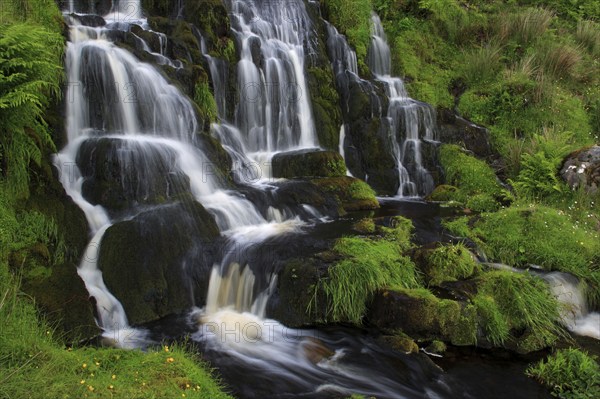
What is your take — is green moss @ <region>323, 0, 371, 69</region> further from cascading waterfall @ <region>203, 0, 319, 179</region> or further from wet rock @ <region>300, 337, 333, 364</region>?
wet rock @ <region>300, 337, 333, 364</region>

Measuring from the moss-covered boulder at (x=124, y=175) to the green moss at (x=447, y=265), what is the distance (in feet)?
14.0

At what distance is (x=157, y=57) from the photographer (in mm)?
10281

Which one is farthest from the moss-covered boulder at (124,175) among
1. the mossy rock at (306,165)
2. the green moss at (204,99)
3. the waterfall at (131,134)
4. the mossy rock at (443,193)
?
the mossy rock at (443,193)

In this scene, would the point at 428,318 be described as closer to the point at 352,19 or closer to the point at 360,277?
A: the point at 360,277

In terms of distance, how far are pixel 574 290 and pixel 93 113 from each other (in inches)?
347

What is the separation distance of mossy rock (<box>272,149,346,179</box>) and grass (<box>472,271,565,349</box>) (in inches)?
199

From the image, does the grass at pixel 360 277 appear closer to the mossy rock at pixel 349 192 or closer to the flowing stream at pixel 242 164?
the flowing stream at pixel 242 164

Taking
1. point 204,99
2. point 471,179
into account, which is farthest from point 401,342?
point 204,99

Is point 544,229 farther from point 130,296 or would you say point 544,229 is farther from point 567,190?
point 130,296

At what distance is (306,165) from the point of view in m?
10.8

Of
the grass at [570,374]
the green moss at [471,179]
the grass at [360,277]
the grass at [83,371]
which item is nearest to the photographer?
the grass at [83,371]

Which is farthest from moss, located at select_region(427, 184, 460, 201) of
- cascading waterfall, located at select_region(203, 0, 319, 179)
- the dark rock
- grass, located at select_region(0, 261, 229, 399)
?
grass, located at select_region(0, 261, 229, 399)

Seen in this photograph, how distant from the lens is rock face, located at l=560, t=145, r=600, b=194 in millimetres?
9242

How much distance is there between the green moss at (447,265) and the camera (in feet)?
21.8
